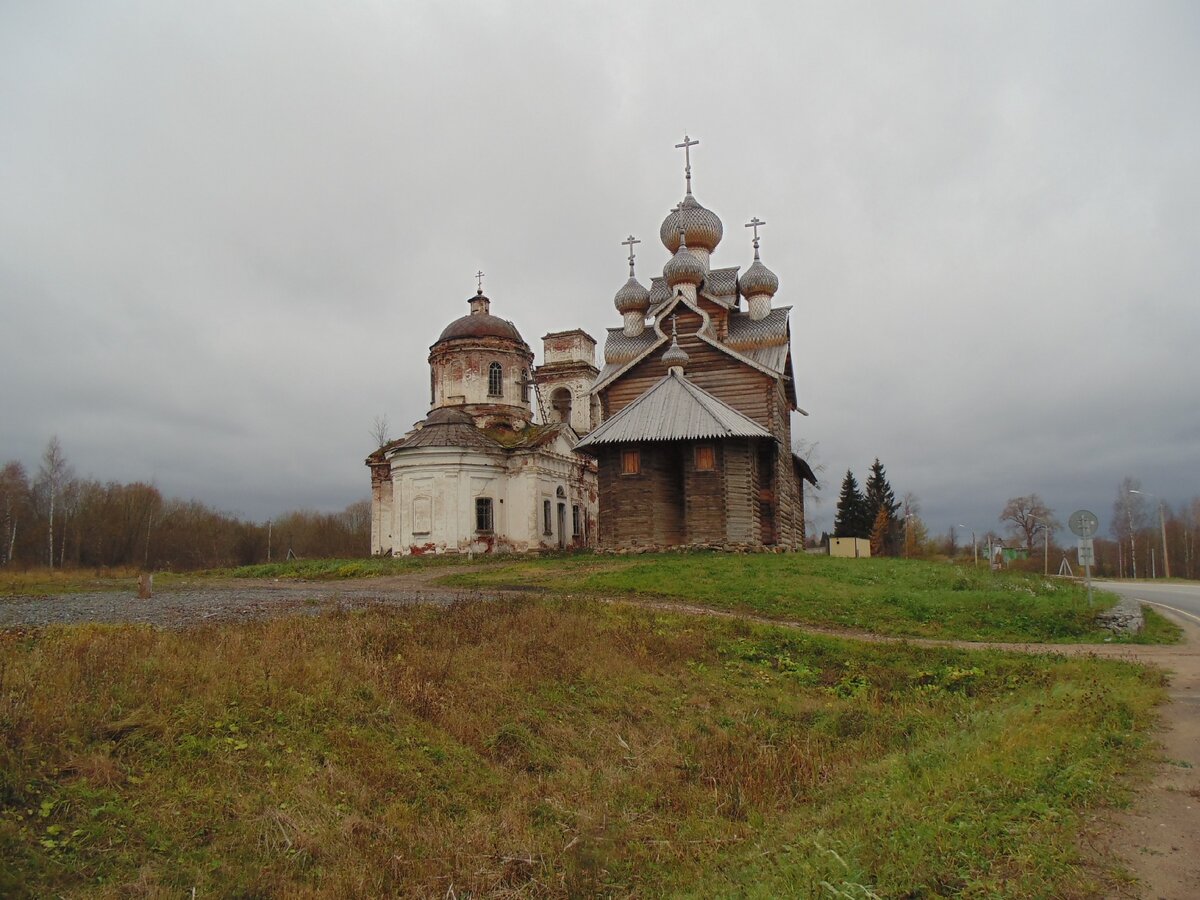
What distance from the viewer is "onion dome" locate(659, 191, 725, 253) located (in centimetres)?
3659

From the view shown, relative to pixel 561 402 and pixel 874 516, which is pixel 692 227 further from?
pixel 874 516

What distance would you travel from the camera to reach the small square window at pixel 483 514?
35.6 m

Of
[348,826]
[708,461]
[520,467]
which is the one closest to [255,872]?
[348,826]

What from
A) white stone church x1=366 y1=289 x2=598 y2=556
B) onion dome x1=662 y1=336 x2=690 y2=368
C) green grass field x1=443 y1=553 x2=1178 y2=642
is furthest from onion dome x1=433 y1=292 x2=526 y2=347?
green grass field x1=443 y1=553 x2=1178 y2=642

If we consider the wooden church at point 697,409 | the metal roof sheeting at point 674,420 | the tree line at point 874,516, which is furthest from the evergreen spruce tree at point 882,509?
the metal roof sheeting at point 674,420

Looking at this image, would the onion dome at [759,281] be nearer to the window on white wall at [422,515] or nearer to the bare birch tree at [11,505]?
the window on white wall at [422,515]

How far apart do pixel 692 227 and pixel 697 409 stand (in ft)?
40.0

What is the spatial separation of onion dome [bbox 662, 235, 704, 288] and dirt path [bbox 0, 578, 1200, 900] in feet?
51.5

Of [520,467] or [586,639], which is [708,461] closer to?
[520,467]

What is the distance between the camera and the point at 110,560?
196 feet

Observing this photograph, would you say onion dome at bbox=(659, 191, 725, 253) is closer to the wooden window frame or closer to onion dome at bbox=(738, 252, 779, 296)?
onion dome at bbox=(738, 252, 779, 296)

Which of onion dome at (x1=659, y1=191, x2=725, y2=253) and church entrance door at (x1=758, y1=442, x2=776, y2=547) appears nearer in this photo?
church entrance door at (x1=758, y1=442, x2=776, y2=547)

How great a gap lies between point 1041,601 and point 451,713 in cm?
1244

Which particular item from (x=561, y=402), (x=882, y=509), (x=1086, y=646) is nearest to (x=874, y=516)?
(x=882, y=509)
